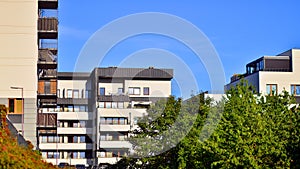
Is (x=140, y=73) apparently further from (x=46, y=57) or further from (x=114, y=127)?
(x=46, y=57)

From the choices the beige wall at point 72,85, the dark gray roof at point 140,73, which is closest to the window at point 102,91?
the dark gray roof at point 140,73

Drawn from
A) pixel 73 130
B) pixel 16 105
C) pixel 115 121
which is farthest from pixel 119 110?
pixel 16 105

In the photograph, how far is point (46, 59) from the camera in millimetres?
52219

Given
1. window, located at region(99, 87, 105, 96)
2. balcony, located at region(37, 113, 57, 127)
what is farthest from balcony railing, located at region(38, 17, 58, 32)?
window, located at region(99, 87, 105, 96)

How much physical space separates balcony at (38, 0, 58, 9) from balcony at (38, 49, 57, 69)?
3259mm

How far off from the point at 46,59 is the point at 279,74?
1479 inches

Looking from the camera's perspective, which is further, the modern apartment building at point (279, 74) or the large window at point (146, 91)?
the large window at point (146, 91)

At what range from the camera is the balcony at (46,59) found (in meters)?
51.7

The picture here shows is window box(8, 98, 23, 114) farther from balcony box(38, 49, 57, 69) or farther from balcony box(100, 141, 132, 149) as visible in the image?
balcony box(100, 141, 132, 149)

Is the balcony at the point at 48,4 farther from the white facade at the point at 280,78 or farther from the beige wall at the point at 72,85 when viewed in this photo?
the beige wall at the point at 72,85

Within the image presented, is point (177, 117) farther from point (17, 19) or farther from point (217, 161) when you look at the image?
point (217, 161)

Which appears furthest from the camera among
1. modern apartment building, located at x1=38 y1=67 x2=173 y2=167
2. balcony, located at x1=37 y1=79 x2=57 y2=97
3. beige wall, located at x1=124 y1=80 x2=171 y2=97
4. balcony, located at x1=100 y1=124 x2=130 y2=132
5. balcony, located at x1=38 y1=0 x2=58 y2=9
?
beige wall, located at x1=124 y1=80 x2=171 y2=97

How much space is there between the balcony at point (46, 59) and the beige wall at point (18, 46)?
11.6 feet

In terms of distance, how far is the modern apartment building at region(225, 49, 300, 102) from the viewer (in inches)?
3223
